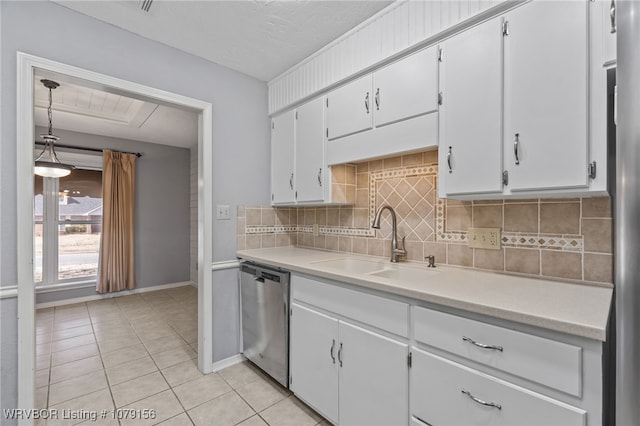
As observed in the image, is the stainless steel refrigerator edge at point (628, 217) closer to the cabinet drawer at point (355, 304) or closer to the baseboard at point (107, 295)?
the cabinet drawer at point (355, 304)

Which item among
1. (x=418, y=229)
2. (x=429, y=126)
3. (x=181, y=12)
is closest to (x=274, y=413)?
Result: (x=418, y=229)

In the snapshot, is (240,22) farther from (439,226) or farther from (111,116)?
(111,116)

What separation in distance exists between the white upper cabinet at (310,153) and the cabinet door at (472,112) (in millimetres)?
928

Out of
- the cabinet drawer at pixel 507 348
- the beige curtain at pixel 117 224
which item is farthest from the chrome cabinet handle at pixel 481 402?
the beige curtain at pixel 117 224

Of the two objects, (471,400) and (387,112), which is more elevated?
(387,112)

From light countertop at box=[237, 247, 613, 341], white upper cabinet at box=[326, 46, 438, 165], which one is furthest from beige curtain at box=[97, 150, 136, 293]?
light countertop at box=[237, 247, 613, 341]

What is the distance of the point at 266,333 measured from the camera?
6.81 ft

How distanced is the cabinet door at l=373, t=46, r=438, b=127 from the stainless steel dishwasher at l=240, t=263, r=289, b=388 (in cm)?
120

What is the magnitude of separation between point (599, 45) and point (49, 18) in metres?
2.65

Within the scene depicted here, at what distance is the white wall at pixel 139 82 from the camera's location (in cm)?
150

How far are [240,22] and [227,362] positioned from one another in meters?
2.47

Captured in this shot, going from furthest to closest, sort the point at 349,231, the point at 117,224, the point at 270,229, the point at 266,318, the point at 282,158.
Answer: the point at 117,224
the point at 270,229
the point at 282,158
the point at 349,231
the point at 266,318

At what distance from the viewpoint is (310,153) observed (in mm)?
2273

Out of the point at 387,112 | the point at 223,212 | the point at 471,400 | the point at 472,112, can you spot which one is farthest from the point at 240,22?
the point at 471,400
